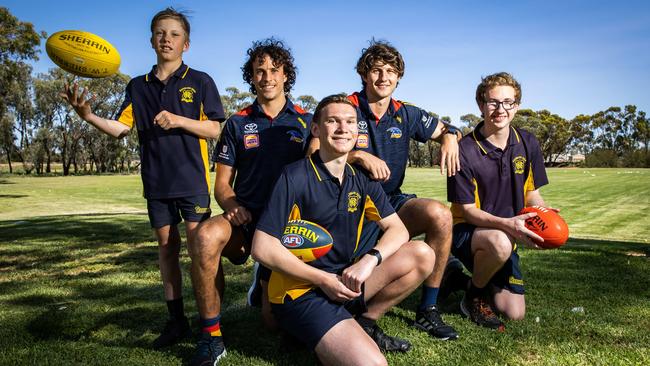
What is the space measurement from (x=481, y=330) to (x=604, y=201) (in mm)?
21668

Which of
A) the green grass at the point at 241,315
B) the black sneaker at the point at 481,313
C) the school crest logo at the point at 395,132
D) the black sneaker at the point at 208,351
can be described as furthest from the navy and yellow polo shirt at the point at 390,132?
the black sneaker at the point at 208,351

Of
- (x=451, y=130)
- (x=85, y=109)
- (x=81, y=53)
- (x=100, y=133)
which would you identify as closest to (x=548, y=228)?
(x=451, y=130)

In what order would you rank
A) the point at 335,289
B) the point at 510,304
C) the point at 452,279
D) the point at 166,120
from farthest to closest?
the point at 452,279 < the point at 510,304 < the point at 166,120 < the point at 335,289

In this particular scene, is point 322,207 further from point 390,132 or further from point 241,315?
point 241,315

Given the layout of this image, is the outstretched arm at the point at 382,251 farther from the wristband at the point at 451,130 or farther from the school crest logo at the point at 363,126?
the wristband at the point at 451,130

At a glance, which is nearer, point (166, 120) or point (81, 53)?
point (166, 120)

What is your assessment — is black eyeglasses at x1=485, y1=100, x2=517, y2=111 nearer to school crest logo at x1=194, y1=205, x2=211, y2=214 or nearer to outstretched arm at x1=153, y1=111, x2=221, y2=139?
outstretched arm at x1=153, y1=111, x2=221, y2=139

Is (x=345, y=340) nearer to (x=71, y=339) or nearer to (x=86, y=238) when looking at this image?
(x=71, y=339)

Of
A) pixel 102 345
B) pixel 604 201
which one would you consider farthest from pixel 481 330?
pixel 604 201

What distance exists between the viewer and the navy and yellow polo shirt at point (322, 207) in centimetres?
292

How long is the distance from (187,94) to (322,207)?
1.52 m

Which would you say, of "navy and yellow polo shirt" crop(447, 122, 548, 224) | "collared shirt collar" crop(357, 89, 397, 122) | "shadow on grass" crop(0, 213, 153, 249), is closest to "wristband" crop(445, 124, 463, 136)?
"navy and yellow polo shirt" crop(447, 122, 548, 224)

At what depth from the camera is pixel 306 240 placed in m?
2.96

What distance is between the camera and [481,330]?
11.9 ft
